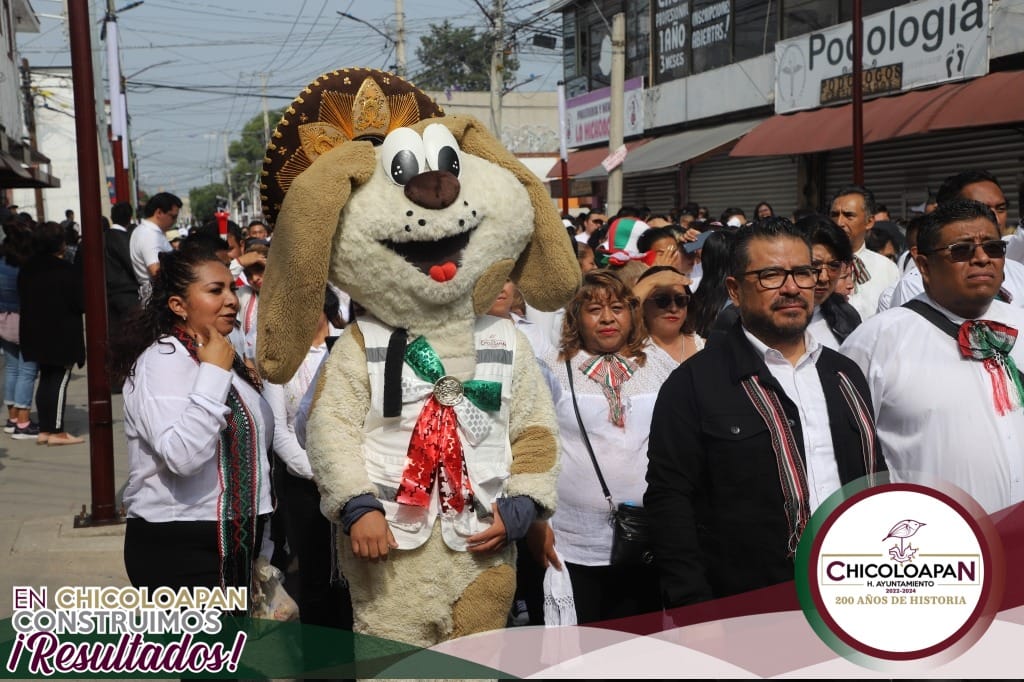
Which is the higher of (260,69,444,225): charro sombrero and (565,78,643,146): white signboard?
(565,78,643,146): white signboard

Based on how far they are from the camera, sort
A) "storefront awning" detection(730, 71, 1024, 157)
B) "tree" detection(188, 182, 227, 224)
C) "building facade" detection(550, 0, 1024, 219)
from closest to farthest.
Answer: "storefront awning" detection(730, 71, 1024, 157)
"building facade" detection(550, 0, 1024, 219)
"tree" detection(188, 182, 227, 224)

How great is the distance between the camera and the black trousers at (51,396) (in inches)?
367

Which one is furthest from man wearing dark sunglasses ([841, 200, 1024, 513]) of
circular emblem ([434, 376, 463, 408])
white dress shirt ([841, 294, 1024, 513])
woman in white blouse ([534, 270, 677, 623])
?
circular emblem ([434, 376, 463, 408])

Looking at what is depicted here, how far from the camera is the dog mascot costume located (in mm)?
3221

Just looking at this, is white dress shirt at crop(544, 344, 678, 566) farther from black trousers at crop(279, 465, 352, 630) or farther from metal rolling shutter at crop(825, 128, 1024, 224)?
metal rolling shutter at crop(825, 128, 1024, 224)

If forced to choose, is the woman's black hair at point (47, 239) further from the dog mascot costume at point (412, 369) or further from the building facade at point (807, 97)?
the building facade at point (807, 97)

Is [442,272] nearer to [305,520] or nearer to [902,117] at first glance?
[305,520]

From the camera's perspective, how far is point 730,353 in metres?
3.16

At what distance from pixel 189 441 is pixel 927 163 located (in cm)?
1505

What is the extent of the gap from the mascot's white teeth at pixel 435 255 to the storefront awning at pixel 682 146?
1724 cm

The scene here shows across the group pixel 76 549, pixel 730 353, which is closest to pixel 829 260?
pixel 730 353

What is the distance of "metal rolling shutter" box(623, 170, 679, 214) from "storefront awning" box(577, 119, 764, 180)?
142 cm

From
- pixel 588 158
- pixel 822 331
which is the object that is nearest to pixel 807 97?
pixel 588 158

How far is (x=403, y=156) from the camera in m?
3.32
